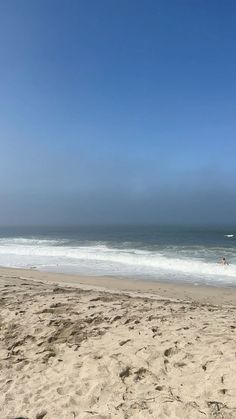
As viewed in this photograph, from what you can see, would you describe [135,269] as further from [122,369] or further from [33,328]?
[122,369]

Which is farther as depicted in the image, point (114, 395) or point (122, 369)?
point (122, 369)

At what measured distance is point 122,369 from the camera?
16.9ft

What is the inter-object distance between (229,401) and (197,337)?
183cm

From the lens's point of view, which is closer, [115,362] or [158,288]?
[115,362]

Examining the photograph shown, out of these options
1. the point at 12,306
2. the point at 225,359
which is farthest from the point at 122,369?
the point at 12,306

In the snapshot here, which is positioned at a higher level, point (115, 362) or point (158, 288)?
point (115, 362)

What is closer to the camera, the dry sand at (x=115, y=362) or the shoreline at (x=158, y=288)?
the dry sand at (x=115, y=362)

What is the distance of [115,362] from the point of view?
535cm

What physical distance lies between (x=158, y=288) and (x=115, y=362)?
9.49 metres

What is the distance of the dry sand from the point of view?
4305mm

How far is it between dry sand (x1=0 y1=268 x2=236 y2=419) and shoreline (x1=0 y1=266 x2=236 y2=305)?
4.27 m

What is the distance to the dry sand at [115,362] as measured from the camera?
4305 millimetres

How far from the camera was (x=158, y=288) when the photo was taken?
14.6 m

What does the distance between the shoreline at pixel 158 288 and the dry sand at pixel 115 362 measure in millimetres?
4273
